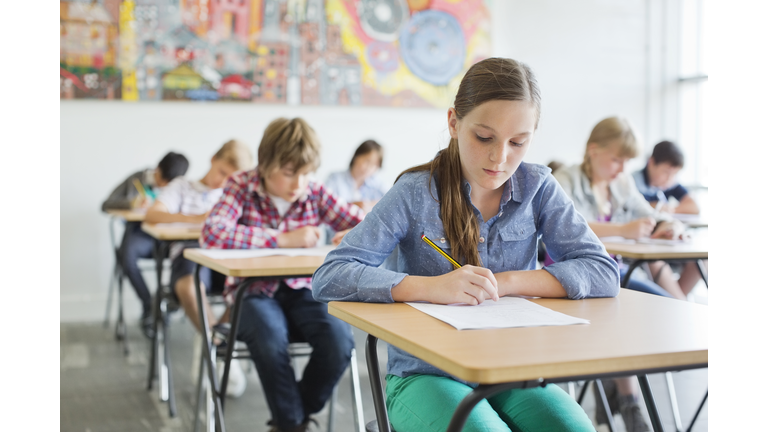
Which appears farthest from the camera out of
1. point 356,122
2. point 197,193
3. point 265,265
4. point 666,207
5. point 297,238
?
point 356,122

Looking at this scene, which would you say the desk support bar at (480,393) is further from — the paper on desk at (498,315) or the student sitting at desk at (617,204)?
the student sitting at desk at (617,204)

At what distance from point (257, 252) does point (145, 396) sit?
Result: 3.68ft

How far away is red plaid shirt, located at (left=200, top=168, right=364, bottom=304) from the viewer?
1971 mm

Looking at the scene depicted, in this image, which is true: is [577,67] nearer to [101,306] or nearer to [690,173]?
[690,173]

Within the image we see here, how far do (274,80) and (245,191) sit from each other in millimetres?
2547

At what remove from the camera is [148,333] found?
3602mm

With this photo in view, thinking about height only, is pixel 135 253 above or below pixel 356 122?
below

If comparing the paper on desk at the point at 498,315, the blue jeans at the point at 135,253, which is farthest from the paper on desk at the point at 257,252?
the blue jeans at the point at 135,253

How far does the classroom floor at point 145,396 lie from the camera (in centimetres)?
227

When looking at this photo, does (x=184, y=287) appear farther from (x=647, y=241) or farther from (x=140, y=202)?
(x=647, y=241)

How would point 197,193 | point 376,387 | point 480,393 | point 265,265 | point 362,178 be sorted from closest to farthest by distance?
point 480,393 → point 376,387 → point 265,265 → point 197,193 → point 362,178

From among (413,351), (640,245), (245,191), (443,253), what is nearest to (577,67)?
(640,245)

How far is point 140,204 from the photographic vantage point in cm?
394

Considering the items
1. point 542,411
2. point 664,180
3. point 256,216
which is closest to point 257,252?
point 256,216
